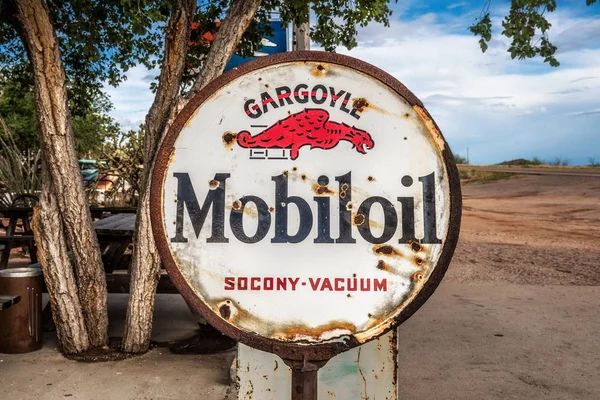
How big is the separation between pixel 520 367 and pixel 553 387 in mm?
366

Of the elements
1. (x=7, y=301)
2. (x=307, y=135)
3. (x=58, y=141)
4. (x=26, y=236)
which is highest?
(x=58, y=141)

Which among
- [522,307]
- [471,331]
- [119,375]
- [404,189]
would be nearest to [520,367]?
[471,331]

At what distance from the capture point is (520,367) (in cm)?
400

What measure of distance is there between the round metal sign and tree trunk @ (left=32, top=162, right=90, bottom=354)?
10.3 ft

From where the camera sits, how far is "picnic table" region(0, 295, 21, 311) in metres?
3.95

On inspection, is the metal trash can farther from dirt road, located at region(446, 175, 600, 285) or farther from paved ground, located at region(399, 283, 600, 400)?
dirt road, located at region(446, 175, 600, 285)

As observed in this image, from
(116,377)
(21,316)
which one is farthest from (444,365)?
(21,316)

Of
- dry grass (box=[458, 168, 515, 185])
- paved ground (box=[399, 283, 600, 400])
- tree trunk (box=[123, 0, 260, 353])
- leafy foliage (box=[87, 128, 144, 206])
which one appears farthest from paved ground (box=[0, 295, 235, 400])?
dry grass (box=[458, 168, 515, 185])

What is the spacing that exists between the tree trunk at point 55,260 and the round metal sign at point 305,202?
10.3 ft

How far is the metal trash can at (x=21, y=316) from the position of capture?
432 cm

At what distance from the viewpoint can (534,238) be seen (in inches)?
428

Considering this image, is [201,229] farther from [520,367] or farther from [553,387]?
[520,367]

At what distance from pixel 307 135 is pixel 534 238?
34.3 ft

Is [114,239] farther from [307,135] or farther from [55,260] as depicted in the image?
[307,135]
